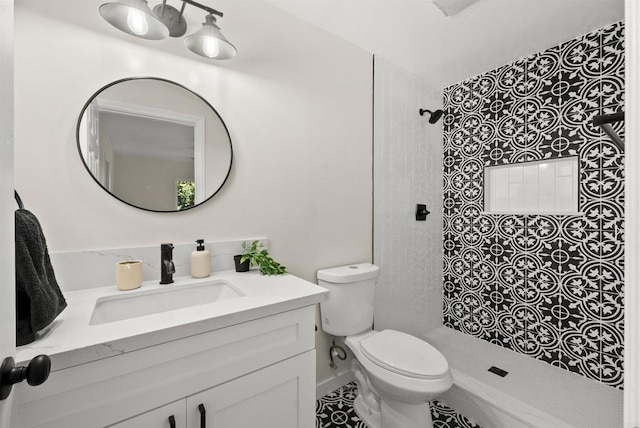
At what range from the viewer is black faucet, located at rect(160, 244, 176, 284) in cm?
119

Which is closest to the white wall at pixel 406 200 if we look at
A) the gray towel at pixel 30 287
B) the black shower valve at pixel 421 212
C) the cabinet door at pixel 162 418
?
the black shower valve at pixel 421 212

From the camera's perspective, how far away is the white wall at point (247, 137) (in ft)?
3.52

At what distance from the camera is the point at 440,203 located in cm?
260

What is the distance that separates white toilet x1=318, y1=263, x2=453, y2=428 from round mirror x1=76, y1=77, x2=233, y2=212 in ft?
2.90

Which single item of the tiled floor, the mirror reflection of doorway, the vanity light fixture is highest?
the vanity light fixture

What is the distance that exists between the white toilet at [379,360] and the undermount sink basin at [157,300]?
0.65 meters

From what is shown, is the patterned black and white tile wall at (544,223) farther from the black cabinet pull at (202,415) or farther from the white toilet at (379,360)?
the black cabinet pull at (202,415)

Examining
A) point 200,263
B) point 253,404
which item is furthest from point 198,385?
point 200,263

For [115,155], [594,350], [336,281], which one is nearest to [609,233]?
[594,350]

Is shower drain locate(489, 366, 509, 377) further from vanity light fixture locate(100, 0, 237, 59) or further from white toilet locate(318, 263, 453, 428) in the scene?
vanity light fixture locate(100, 0, 237, 59)

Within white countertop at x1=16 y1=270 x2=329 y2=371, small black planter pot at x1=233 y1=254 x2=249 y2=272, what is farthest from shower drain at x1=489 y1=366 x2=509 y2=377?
small black planter pot at x1=233 y1=254 x2=249 y2=272

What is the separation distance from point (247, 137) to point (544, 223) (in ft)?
6.86

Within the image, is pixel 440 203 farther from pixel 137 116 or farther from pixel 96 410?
pixel 96 410

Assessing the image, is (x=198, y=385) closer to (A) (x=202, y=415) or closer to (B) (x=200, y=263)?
(A) (x=202, y=415)
